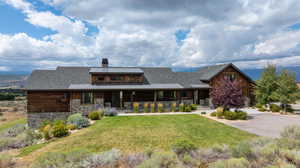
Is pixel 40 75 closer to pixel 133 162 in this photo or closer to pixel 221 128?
pixel 133 162

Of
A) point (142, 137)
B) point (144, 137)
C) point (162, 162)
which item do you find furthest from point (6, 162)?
point (144, 137)

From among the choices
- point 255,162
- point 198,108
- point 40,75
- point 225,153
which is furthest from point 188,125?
point 40,75

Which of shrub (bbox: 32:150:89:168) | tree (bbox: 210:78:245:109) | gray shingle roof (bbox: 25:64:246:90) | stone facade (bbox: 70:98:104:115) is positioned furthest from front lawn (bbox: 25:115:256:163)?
gray shingle roof (bbox: 25:64:246:90)

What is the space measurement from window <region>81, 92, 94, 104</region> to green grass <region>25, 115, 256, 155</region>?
7813 millimetres

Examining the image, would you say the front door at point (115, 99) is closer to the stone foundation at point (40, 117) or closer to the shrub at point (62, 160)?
the stone foundation at point (40, 117)

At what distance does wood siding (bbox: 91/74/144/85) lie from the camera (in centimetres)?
2203

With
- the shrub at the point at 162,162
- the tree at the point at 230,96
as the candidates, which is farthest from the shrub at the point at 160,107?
the shrub at the point at 162,162

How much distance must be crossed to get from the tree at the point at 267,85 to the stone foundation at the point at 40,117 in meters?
26.6

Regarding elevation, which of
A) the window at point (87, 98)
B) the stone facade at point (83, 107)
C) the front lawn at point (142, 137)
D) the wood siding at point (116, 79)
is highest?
the wood siding at point (116, 79)

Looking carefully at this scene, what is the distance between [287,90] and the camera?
19.5 metres

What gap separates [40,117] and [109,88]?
8999mm

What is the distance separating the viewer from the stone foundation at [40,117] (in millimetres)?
18828

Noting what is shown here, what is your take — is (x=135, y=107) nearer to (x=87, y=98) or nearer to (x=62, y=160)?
(x=87, y=98)

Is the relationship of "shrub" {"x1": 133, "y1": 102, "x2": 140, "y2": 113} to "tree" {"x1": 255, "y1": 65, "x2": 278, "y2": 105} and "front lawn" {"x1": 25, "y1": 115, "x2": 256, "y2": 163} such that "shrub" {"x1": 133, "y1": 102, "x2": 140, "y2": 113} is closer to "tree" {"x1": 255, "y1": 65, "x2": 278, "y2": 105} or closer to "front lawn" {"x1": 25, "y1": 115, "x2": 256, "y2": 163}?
"front lawn" {"x1": 25, "y1": 115, "x2": 256, "y2": 163}
